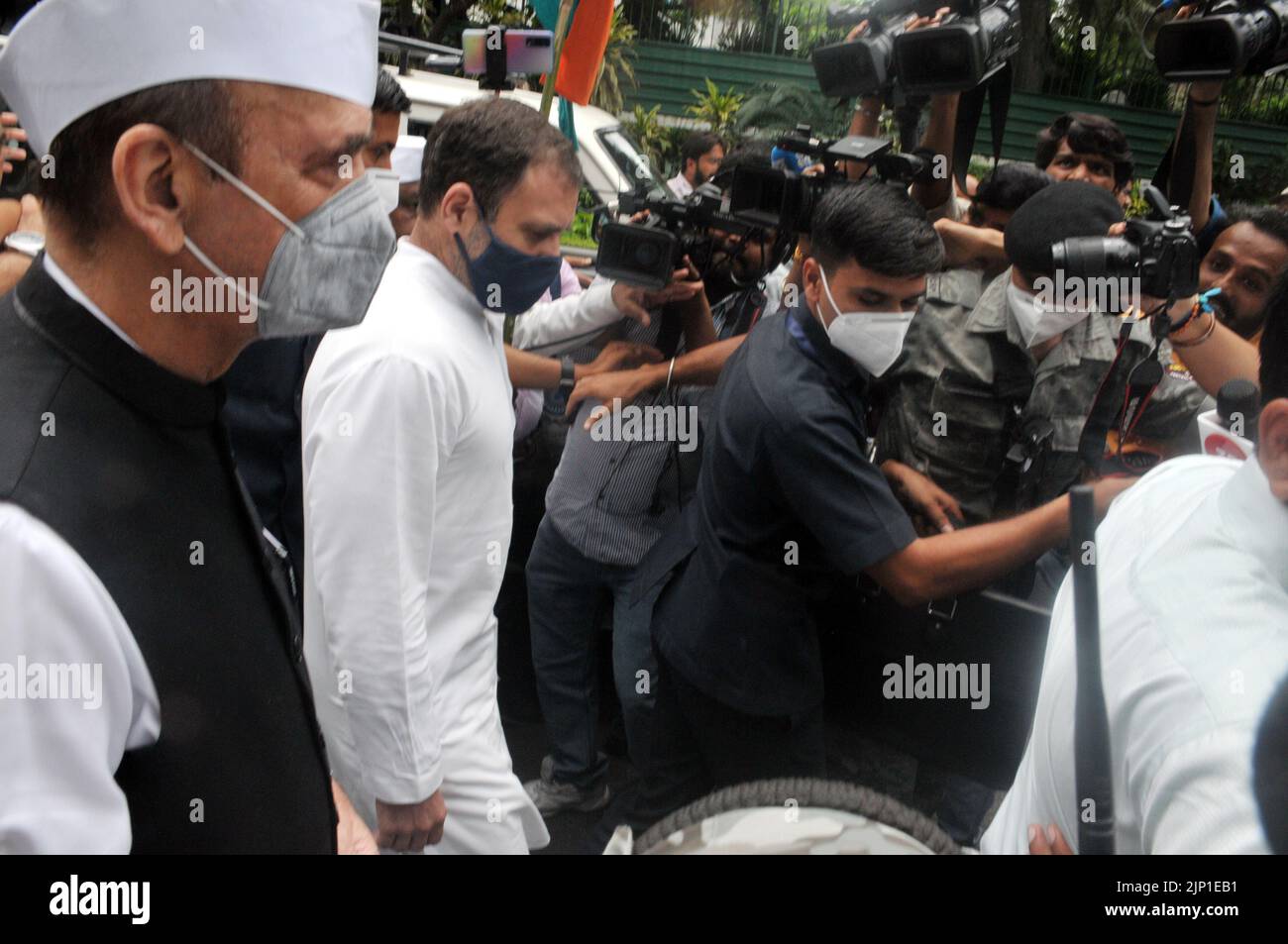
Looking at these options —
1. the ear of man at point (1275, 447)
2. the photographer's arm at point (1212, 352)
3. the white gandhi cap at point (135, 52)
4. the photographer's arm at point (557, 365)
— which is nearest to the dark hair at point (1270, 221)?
the photographer's arm at point (1212, 352)

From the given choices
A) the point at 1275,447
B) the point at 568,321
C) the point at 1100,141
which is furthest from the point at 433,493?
the point at 1100,141

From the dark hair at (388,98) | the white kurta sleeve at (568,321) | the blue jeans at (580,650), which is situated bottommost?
the blue jeans at (580,650)

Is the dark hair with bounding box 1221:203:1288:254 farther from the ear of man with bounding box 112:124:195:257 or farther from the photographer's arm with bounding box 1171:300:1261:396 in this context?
the ear of man with bounding box 112:124:195:257

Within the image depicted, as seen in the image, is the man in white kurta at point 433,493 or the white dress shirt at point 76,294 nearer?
the white dress shirt at point 76,294

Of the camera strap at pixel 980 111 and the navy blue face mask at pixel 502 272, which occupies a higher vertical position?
the camera strap at pixel 980 111

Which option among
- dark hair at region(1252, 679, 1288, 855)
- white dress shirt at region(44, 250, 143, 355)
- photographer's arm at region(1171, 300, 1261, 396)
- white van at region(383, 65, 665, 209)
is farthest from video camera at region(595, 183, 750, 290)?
white van at region(383, 65, 665, 209)

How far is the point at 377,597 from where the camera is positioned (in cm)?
175

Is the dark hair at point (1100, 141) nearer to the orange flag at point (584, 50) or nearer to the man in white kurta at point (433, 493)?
the orange flag at point (584, 50)

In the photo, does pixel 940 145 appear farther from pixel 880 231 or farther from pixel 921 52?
pixel 880 231

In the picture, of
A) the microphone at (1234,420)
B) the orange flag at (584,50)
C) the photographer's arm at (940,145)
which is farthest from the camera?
the orange flag at (584,50)

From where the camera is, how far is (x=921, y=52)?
9.94ft

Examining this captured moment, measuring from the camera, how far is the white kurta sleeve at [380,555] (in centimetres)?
176

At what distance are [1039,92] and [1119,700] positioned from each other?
463 inches

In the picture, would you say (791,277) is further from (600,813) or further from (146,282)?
(146,282)
